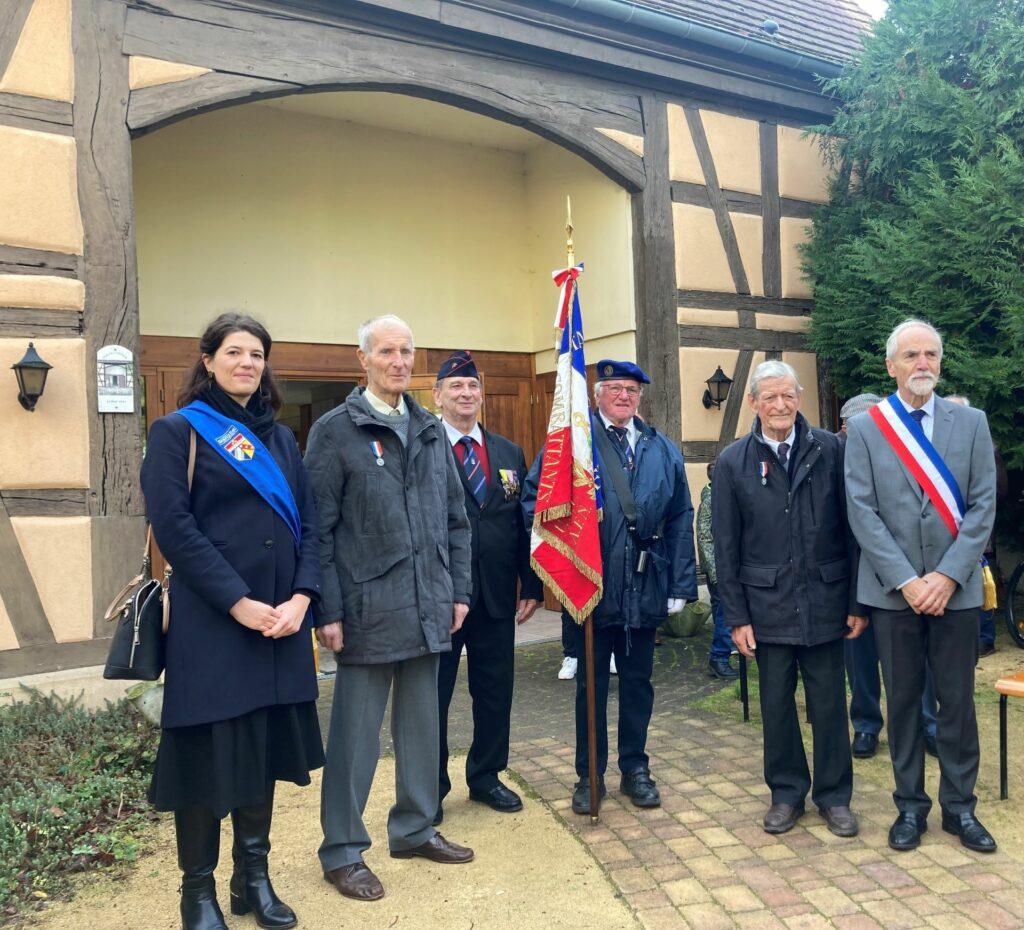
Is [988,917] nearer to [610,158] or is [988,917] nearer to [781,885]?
[781,885]

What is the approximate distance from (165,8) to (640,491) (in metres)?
4.37

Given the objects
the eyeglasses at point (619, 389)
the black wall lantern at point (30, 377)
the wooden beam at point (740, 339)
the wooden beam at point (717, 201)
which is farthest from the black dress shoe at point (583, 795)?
the wooden beam at point (717, 201)

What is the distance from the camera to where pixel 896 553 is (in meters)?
3.24

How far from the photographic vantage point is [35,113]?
5.18 metres

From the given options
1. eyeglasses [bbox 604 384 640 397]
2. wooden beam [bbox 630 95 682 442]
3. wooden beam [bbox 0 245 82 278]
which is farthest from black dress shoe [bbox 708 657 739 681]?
wooden beam [bbox 0 245 82 278]

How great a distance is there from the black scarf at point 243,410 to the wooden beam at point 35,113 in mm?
3421

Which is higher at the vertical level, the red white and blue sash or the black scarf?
the black scarf

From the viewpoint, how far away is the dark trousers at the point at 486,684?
372 centimetres

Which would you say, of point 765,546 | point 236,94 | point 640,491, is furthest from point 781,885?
point 236,94

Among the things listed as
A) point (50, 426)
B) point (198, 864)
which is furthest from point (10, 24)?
point (198, 864)

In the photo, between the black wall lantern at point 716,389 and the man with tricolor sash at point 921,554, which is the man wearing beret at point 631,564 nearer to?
the man with tricolor sash at point 921,554

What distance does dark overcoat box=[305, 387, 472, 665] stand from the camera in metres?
3.05

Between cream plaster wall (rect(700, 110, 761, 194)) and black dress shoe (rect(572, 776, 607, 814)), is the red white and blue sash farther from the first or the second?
cream plaster wall (rect(700, 110, 761, 194))

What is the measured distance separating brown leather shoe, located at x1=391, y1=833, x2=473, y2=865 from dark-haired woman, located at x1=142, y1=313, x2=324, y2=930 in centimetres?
56
